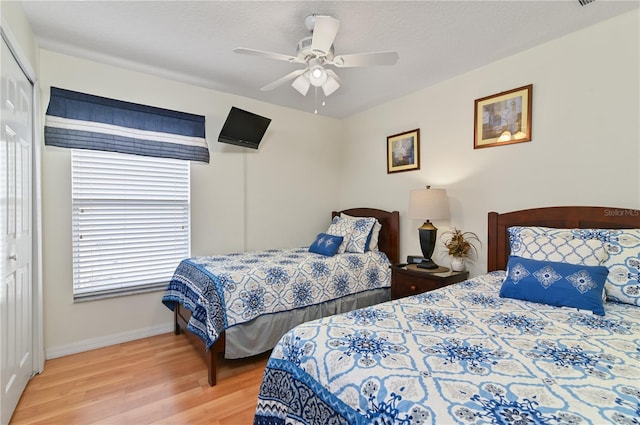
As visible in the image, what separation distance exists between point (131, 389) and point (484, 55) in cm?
371

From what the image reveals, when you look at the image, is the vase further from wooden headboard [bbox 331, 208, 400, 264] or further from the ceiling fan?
the ceiling fan

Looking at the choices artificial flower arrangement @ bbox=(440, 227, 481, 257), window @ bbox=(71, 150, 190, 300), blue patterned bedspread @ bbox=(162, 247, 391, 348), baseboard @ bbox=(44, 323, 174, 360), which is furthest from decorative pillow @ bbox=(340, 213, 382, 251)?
baseboard @ bbox=(44, 323, 174, 360)

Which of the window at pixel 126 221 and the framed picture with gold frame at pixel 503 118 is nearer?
the framed picture with gold frame at pixel 503 118

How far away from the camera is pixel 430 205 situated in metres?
2.76

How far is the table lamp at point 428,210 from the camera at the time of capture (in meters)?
2.75

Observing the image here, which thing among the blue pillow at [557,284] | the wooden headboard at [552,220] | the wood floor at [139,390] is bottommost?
the wood floor at [139,390]

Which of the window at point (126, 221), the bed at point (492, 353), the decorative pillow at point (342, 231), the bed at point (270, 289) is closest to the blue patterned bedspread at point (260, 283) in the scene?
the bed at point (270, 289)

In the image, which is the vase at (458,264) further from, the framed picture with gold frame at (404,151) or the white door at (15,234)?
the white door at (15,234)

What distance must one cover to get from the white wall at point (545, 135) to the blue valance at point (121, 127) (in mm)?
2293

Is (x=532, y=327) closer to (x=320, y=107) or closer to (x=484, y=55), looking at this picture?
(x=484, y=55)

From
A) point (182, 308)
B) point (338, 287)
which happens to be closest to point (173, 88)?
point (182, 308)

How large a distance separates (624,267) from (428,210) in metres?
1.32

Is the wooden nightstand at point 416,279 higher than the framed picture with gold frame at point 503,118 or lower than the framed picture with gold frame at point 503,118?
lower

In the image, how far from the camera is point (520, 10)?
199cm
